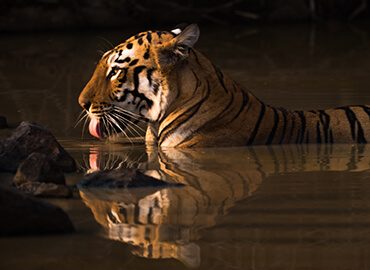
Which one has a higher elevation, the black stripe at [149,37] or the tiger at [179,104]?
the black stripe at [149,37]

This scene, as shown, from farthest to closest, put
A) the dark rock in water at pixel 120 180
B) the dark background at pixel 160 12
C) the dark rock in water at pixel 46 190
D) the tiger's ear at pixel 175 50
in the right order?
the dark background at pixel 160 12, the tiger's ear at pixel 175 50, the dark rock in water at pixel 120 180, the dark rock in water at pixel 46 190

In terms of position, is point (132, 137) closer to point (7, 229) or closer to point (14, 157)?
point (14, 157)

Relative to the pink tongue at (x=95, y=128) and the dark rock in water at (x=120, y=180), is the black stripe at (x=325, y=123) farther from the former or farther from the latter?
the dark rock in water at (x=120, y=180)

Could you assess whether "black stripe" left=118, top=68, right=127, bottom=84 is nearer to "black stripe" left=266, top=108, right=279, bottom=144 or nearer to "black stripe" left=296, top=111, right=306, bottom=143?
"black stripe" left=266, top=108, right=279, bottom=144

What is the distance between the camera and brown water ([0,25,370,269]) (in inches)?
135

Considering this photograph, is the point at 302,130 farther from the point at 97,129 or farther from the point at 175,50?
the point at 97,129

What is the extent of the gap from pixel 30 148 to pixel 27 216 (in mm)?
1387

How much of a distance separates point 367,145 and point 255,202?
5.71 ft

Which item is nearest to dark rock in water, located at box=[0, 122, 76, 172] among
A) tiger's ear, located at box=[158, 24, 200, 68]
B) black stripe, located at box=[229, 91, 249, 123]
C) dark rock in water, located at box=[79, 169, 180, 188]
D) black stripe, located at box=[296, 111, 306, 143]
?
dark rock in water, located at box=[79, 169, 180, 188]

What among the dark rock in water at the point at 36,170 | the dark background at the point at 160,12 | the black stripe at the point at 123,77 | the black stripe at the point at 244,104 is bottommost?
the dark rock in water at the point at 36,170

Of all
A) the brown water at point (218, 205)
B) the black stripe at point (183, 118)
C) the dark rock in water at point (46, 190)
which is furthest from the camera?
the black stripe at point (183, 118)

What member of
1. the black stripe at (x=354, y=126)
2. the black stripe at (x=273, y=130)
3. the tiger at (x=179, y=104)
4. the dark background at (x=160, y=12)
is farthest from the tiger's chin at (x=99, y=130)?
the dark background at (x=160, y=12)

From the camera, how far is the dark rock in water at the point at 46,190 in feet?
13.8

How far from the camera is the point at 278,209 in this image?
162 inches
